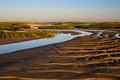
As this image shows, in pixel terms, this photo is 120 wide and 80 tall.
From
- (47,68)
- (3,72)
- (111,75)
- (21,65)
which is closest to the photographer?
(111,75)

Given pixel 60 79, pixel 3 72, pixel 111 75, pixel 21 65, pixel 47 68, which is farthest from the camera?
pixel 21 65

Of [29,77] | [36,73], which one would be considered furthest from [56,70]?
[29,77]

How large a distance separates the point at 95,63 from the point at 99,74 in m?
1.21

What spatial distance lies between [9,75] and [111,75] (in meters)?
3.43

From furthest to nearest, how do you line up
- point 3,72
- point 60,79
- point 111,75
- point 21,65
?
point 21,65
point 3,72
point 111,75
point 60,79

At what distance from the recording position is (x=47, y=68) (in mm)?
4977

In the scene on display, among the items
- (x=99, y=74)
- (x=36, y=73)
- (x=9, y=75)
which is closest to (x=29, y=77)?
(x=36, y=73)

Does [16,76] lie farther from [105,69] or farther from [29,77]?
[105,69]

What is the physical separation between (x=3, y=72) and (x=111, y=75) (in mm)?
3757

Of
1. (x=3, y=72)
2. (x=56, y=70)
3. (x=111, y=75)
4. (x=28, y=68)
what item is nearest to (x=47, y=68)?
(x=56, y=70)

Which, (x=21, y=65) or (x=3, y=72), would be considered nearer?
(x=3, y=72)

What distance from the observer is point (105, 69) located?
4.84 m

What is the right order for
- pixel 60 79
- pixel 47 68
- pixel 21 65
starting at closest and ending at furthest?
pixel 60 79
pixel 47 68
pixel 21 65

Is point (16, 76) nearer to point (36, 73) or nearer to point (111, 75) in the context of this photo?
point (36, 73)
